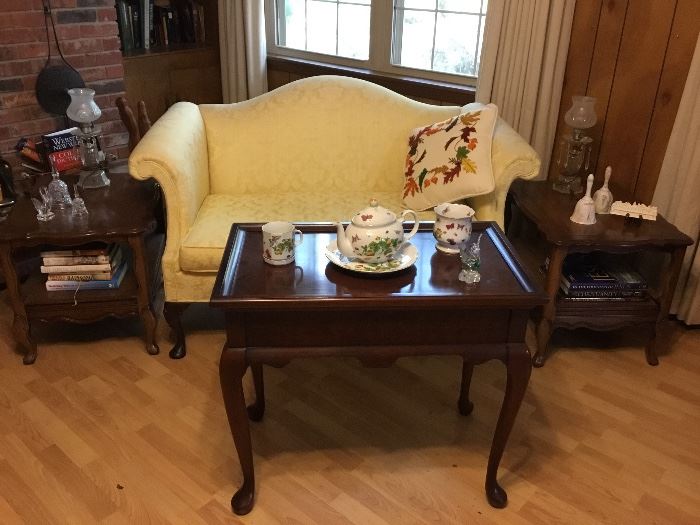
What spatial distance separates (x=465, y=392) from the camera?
206 cm

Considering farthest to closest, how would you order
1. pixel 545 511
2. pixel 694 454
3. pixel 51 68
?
pixel 51 68
pixel 694 454
pixel 545 511

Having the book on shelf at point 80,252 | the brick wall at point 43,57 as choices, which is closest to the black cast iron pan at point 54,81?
the brick wall at point 43,57

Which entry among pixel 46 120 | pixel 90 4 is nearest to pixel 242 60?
pixel 90 4

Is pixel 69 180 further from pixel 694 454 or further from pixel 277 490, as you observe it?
pixel 694 454

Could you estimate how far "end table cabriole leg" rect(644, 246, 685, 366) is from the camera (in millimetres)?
2244

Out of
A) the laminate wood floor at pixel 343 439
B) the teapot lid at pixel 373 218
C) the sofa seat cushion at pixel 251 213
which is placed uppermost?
the teapot lid at pixel 373 218

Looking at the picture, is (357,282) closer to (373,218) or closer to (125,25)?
(373,218)

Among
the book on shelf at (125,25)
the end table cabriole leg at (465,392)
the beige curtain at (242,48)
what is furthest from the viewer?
the beige curtain at (242,48)

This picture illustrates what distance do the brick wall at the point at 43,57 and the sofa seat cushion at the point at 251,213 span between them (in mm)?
1005

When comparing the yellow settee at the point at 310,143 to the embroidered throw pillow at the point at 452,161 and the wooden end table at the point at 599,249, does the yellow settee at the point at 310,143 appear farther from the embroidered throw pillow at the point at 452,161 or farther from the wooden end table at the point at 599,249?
the wooden end table at the point at 599,249

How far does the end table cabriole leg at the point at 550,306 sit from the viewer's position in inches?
86.4

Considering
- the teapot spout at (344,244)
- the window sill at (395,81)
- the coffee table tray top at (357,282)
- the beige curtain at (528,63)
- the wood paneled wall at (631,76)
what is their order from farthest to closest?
the window sill at (395,81), the beige curtain at (528,63), the wood paneled wall at (631,76), the teapot spout at (344,244), the coffee table tray top at (357,282)

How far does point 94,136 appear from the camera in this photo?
96.9 inches

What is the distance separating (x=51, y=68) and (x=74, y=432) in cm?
176
